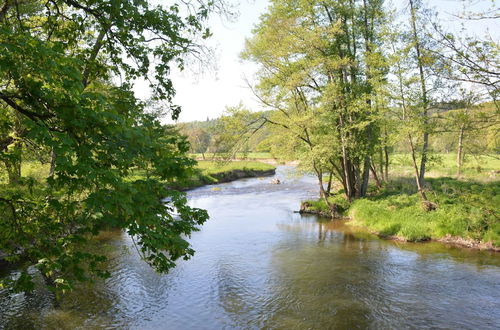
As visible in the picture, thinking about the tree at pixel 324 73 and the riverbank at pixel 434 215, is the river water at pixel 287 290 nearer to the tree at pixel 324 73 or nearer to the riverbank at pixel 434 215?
the riverbank at pixel 434 215

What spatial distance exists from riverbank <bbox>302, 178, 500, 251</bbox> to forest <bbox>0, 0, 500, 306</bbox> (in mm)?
74

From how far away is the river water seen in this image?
9.98 m

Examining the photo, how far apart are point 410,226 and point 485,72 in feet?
39.6

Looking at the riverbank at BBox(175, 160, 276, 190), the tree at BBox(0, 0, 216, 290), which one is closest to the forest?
the tree at BBox(0, 0, 216, 290)

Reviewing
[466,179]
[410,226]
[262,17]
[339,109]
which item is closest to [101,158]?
[410,226]

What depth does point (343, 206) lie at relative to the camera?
80.4 ft

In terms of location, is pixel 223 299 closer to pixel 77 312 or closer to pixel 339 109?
pixel 77 312

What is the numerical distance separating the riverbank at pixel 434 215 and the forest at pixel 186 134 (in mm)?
74

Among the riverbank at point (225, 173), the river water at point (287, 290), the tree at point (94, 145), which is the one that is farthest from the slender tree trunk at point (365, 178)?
the tree at point (94, 145)

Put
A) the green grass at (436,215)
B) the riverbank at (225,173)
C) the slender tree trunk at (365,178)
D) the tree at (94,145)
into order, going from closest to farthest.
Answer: the tree at (94,145) → the green grass at (436,215) → the slender tree trunk at (365,178) → the riverbank at (225,173)

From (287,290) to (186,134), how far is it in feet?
19.5

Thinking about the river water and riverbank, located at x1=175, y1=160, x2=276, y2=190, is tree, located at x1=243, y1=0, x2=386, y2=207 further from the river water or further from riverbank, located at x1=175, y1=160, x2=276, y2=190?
riverbank, located at x1=175, y1=160, x2=276, y2=190

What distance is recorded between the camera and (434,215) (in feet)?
60.4

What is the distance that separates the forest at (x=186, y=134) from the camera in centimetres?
491
